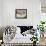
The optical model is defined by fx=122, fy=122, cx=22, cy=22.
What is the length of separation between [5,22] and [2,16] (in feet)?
1.16

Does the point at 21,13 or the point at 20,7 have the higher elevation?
the point at 20,7

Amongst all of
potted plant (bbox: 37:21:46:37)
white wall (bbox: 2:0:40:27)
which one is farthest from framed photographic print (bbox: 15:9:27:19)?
potted plant (bbox: 37:21:46:37)

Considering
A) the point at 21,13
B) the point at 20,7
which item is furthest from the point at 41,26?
the point at 20,7

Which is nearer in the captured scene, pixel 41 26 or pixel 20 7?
pixel 41 26

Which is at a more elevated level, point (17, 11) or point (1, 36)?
point (17, 11)

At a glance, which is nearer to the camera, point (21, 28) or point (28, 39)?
point (28, 39)

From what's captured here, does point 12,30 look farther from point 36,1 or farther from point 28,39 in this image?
point 36,1

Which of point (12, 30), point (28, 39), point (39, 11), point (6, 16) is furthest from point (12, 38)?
point (39, 11)

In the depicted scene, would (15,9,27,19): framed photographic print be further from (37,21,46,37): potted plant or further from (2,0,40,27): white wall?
(37,21,46,37): potted plant

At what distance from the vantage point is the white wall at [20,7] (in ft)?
20.3

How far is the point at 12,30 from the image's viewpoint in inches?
241

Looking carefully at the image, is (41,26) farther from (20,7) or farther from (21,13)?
(20,7)

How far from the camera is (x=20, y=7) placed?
6.28m

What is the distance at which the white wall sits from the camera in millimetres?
6188
